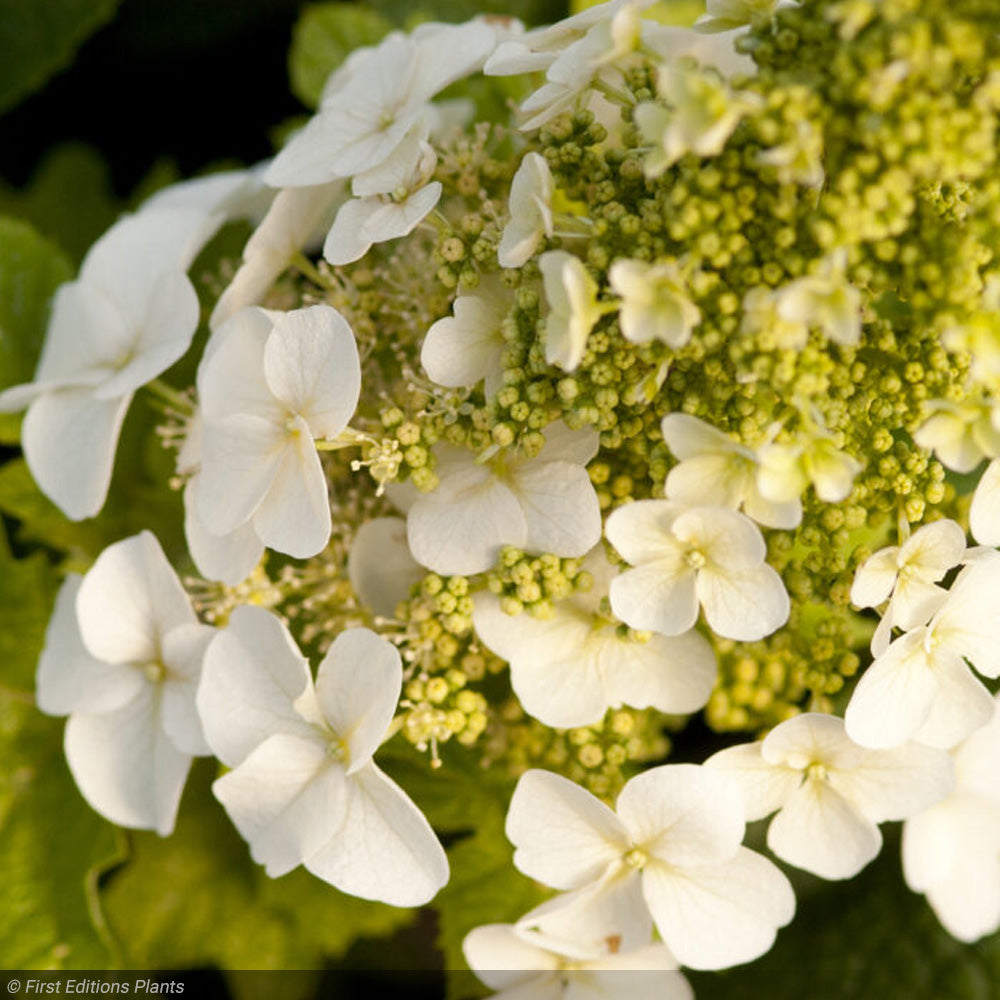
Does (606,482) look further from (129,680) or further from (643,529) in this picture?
(129,680)

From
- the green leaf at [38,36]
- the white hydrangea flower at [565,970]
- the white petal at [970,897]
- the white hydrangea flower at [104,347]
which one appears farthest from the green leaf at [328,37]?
the white petal at [970,897]

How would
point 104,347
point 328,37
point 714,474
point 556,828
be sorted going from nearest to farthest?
point 714,474
point 556,828
point 104,347
point 328,37

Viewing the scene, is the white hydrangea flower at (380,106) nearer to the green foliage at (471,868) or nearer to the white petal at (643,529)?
the white petal at (643,529)

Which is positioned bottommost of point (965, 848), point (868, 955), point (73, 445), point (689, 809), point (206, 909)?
point (868, 955)

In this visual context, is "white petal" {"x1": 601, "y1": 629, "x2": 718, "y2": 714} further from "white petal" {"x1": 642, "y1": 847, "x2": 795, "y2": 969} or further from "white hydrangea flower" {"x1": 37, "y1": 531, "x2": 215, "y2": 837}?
"white hydrangea flower" {"x1": 37, "y1": 531, "x2": 215, "y2": 837}

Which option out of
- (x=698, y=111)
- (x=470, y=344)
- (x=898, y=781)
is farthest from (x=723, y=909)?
(x=698, y=111)

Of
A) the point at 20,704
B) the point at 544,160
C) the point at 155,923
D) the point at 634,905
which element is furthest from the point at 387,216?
the point at 155,923

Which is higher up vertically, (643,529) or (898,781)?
(643,529)

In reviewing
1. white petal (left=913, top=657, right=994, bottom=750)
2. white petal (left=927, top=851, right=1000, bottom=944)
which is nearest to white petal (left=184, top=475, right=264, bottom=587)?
white petal (left=913, top=657, right=994, bottom=750)
